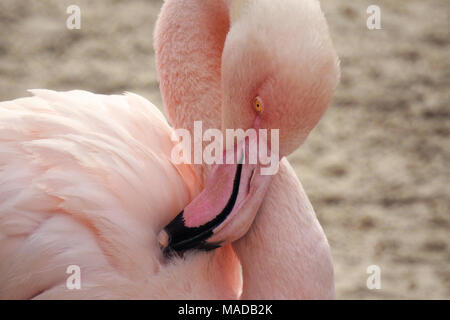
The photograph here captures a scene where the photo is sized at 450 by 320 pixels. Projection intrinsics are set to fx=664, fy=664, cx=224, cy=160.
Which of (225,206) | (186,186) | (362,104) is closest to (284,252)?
Answer: (225,206)

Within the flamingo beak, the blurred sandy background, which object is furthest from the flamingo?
the blurred sandy background

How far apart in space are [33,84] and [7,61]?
38 centimetres

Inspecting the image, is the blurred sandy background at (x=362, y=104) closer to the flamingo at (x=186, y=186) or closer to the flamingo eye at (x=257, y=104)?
the flamingo at (x=186, y=186)

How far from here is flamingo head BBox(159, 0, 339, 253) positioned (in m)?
2.07

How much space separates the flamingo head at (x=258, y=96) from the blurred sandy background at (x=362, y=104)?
5.76ft

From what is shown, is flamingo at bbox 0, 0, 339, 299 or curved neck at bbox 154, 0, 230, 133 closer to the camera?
flamingo at bbox 0, 0, 339, 299

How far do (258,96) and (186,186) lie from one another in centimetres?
57

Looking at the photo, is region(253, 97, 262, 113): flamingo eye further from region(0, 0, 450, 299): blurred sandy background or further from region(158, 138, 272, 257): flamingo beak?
region(0, 0, 450, 299): blurred sandy background

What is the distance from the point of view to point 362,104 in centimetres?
529

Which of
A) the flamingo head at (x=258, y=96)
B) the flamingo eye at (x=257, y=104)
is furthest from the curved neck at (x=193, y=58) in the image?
the flamingo eye at (x=257, y=104)

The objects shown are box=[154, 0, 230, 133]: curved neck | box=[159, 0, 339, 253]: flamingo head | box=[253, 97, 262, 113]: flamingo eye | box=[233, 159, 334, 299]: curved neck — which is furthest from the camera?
box=[154, 0, 230, 133]: curved neck

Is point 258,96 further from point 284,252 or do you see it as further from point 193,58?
point 284,252

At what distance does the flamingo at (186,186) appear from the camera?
2.13 metres

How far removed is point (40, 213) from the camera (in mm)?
2363
